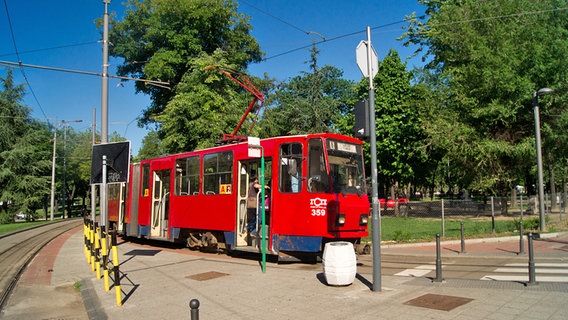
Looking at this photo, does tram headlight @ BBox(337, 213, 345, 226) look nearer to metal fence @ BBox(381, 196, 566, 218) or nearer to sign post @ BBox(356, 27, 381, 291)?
sign post @ BBox(356, 27, 381, 291)

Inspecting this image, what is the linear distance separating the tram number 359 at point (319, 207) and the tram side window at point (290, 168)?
597 mm

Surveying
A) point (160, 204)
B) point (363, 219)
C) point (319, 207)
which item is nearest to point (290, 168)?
point (319, 207)

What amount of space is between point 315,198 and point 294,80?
45.7 metres

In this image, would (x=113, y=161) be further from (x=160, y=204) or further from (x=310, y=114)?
(x=310, y=114)

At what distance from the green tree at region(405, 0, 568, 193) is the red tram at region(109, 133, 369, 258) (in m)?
14.8

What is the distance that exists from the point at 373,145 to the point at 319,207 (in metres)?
3.09

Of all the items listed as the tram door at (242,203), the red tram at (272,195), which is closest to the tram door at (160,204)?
the red tram at (272,195)

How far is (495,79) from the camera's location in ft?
74.2

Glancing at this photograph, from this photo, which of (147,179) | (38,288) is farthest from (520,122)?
(38,288)

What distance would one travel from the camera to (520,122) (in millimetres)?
25375

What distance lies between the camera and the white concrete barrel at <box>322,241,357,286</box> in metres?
8.32

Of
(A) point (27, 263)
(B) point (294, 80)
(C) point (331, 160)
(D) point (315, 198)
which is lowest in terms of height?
(A) point (27, 263)

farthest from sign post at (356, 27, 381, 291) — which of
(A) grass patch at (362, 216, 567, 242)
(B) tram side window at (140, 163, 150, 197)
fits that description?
(B) tram side window at (140, 163, 150, 197)

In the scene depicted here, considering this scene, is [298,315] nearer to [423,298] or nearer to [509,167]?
[423,298]
